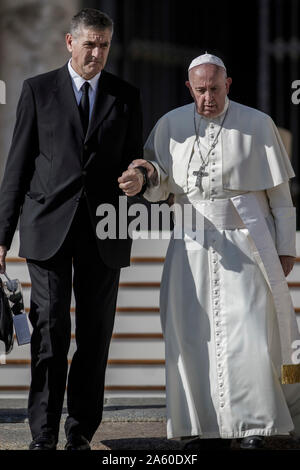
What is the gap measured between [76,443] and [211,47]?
6.22 m

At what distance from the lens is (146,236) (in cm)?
632

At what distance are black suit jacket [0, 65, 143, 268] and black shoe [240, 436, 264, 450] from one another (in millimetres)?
952

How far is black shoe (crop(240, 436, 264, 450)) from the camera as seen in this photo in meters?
4.81

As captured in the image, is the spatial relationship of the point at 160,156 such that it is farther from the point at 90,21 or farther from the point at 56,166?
the point at 90,21

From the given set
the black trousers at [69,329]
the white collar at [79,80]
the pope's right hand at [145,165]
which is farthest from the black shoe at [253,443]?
the white collar at [79,80]

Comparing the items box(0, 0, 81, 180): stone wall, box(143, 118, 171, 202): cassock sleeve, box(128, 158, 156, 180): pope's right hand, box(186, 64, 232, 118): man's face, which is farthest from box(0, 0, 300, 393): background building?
box(186, 64, 232, 118): man's face

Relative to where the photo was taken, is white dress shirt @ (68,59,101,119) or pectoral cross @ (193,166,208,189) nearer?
white dress shirt @ (68,59,101,119)

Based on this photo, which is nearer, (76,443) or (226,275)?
(76,443)

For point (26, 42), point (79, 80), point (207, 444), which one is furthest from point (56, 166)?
point (26, 42)

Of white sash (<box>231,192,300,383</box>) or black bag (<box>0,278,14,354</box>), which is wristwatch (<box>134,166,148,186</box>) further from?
black bag (<box>0,278,14,354</box>)

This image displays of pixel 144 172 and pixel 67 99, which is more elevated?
pixel 67 99

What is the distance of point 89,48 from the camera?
4.69 meters
